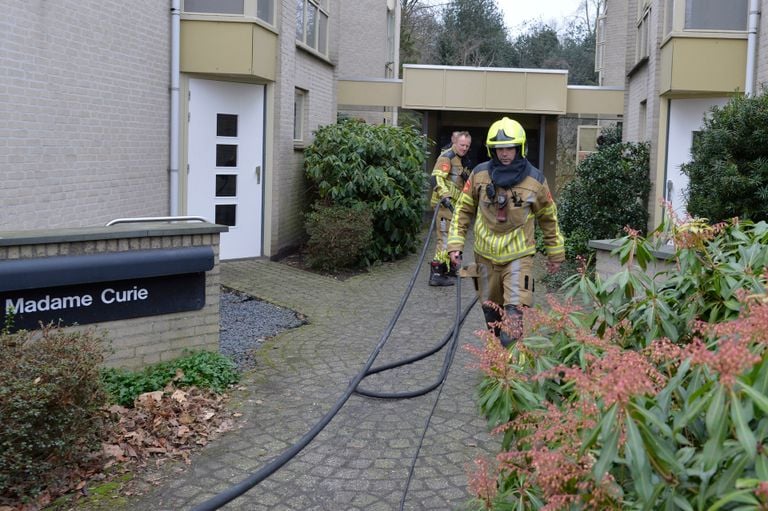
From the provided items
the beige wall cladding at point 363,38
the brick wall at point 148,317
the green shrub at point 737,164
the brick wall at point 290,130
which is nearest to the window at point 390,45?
the beige wall cladding at point 363,38

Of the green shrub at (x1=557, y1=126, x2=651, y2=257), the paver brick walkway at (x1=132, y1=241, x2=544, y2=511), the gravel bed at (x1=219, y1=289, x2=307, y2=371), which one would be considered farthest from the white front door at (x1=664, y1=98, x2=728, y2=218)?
the gravel bed at (x1=219, y1=289, x2=307, y2=371)

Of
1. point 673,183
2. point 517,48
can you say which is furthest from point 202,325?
point 517,48

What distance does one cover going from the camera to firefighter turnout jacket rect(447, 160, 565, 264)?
622cm

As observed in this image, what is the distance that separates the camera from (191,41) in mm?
11953

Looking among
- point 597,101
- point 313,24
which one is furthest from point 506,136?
point 597,101

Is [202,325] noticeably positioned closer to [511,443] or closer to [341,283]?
[511,443]

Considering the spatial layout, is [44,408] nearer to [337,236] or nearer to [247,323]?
[247,323]

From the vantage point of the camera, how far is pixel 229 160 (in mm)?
12680

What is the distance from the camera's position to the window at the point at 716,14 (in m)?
11.7

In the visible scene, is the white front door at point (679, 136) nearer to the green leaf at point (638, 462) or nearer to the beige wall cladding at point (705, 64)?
the beige wall cladding at point (705, 64)

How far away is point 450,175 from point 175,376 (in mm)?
5083

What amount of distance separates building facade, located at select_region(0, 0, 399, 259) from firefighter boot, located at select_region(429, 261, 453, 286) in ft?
9.62

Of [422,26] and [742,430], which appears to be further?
[422,26]

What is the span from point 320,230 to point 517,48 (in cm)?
4008
